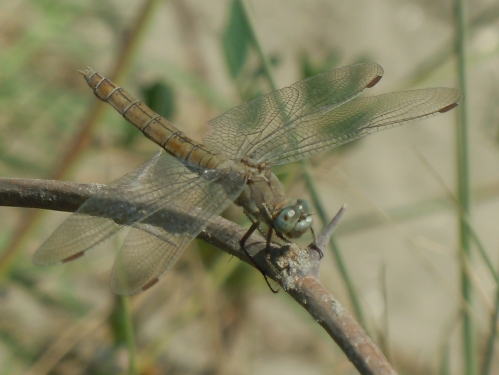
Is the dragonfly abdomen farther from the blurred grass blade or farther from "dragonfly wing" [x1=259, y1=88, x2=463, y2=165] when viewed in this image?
the blurred grass blade

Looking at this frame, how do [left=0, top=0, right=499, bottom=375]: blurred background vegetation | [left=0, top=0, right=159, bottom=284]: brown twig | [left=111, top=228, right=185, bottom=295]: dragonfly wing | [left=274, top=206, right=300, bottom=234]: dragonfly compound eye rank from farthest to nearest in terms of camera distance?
1. [left=0, top=0, right=499, bottom=375]: blurred background vegetation
2. [left=0, top=0, right=159, bottom=284]: brown twig
3. [left=274, top=206, right=300, bottom=234]: dragonfly compound eye
4. [left=111, top=228, right=185, bottom=295]: dragonfly wing

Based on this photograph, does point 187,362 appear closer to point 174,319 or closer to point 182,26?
point 174,319

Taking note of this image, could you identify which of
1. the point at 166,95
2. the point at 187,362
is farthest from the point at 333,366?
the point at 166,95

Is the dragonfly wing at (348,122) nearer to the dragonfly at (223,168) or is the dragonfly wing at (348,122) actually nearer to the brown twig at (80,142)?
the dragonfly at (223,168)

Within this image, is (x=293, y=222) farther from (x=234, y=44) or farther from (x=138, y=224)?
(x=234, y=44)

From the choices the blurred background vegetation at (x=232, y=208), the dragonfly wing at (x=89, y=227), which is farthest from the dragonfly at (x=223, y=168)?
the blurred background vegetation at (x=232, y=208)

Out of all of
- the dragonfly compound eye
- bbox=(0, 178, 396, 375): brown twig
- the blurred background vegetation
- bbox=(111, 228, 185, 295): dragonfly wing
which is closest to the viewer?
bbox=(0, 178, 396, 375): brown twig

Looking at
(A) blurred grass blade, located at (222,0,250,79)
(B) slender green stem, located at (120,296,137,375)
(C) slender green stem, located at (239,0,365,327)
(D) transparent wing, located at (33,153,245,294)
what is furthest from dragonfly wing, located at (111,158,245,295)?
(A) blurred grass blade, located at (222,0,250,79)
